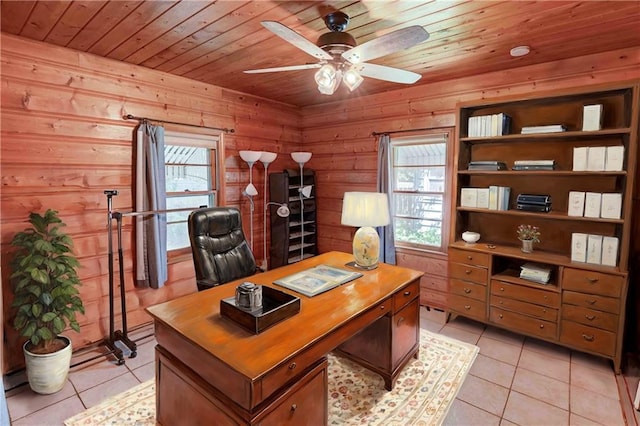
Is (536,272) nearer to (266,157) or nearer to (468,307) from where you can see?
(468,307)

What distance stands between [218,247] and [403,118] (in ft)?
8.04

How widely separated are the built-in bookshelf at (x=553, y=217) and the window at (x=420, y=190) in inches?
12.3

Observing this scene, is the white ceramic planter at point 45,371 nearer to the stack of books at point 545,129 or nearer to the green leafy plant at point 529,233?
the green leafy plant at point 529,233

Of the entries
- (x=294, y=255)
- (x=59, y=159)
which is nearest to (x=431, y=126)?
(x=294, y=255)

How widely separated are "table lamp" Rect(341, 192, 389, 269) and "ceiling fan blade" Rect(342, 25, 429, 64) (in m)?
0.93

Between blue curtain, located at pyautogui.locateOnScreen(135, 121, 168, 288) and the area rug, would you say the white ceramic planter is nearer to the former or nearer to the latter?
the area rug

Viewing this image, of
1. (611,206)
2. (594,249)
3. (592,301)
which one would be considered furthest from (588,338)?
(611,206)

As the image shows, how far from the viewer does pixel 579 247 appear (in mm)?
2652

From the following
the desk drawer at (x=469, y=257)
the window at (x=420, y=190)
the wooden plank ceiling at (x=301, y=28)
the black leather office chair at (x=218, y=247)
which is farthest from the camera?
the window at (x=420, y=190)

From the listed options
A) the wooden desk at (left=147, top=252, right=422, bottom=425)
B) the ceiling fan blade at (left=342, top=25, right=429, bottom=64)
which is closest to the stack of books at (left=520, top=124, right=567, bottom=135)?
the ceiling fan blade at (left=342, top=25, right=429, bottom=64)

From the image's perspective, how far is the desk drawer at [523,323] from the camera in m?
2.74

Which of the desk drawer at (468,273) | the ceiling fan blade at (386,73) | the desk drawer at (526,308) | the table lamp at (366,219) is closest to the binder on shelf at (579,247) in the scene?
the desk drawer at (526,308)

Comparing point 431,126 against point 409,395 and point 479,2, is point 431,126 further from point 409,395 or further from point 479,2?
point 409,395

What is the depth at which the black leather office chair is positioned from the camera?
2.36 meters
